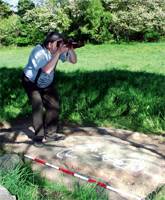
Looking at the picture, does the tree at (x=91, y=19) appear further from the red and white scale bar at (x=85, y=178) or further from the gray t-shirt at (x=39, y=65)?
the red and white scale bar at (x=85, y=178)

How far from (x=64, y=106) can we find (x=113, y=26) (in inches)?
946

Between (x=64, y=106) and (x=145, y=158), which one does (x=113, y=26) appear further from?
(x=145, y=158)

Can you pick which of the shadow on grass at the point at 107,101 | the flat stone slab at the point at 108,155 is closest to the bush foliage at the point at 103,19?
the shadow on grass at the point at 107,101

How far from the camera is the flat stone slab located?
527 centimetres

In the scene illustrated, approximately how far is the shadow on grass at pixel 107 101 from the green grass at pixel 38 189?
2896 mm

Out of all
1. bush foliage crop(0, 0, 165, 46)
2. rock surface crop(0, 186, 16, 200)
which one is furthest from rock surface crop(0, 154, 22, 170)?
bush foliage crop(0, 0, 165, 46)

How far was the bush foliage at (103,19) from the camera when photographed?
31.4 m

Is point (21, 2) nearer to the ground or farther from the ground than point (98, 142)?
nearer to the ground

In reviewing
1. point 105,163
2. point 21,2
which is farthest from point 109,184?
point 21,2

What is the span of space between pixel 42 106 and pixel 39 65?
637 millimetres

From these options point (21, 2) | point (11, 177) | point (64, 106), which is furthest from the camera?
point (21, 2)

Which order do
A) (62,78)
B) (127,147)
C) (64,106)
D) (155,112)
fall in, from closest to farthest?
(127,147), (155,112), (64,106), (62,78)

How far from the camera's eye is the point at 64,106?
9.05 m

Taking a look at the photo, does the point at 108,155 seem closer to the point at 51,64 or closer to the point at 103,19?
the point at 51,64
